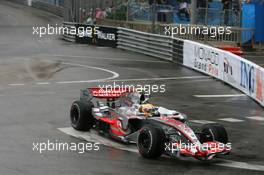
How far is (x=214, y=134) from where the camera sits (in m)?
11.8

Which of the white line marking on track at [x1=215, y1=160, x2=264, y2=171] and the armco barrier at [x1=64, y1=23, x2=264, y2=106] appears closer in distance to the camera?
the white line marking on track at [x1=215, y1=160, x2=264, y2=171]

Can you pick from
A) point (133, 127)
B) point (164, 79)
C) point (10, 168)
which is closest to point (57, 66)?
point (164, 79)

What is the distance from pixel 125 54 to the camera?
32.8m

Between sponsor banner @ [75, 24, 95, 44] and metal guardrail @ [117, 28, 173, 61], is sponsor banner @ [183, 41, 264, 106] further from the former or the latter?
sponsor banner @ [75, 24, 95, 44]

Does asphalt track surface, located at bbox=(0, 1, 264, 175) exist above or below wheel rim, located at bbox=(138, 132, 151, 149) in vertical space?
below

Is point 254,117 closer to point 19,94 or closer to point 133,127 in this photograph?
point 133,127

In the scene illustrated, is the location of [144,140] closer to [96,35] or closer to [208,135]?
[208,135]

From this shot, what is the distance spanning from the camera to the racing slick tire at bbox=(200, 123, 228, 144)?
1183 centimetres

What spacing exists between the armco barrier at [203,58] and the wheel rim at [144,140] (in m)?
6.91

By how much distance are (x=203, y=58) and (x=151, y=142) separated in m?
14.0

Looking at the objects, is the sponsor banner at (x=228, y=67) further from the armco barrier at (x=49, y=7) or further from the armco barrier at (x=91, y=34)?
the armco barrier at (x=49, y=7)

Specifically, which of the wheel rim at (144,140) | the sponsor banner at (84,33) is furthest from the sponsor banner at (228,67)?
the sponsor banner at (84,33)

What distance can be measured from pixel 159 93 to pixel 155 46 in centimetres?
1127

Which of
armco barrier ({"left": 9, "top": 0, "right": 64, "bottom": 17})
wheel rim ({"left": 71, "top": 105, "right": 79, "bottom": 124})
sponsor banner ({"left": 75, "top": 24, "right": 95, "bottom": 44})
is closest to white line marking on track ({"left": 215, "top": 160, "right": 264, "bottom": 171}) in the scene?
wheel rim ({"left": 71, "top": 105, "right": 79, "bottom": 124})
